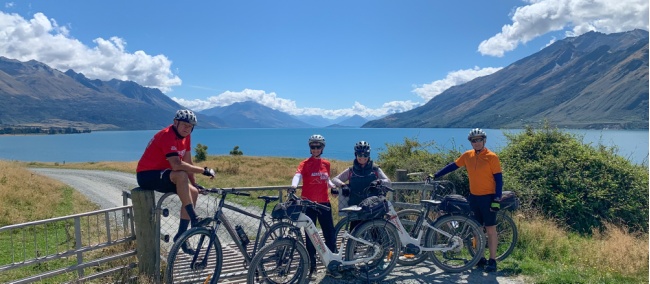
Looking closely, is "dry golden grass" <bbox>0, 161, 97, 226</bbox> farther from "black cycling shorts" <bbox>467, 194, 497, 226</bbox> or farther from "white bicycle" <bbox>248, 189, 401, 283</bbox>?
"black cycling shorts" <bbox>467, 194, 497, 226</bbox>

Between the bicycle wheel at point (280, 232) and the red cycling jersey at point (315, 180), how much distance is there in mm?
623

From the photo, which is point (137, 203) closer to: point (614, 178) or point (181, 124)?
point (181, 124)

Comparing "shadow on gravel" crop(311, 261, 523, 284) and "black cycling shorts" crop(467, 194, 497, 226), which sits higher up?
"black cycling shorts" crop(467, 194, 497, 226)

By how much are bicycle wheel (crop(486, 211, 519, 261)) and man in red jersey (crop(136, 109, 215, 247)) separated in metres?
4.85

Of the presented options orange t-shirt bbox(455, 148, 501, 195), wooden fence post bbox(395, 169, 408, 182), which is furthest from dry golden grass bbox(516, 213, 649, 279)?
wooden fence post bbox(395, 169, 408, 182)

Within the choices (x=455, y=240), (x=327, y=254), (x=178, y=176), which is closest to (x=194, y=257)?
(x=178, y=176)

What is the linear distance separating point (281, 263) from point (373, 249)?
138cm

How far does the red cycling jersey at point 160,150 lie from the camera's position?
5164 mm

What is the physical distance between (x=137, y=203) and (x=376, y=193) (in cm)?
326

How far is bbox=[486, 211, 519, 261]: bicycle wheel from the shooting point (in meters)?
6.80

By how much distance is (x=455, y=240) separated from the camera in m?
6.25

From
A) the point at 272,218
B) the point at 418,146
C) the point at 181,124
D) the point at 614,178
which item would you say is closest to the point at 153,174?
the point at 181,124

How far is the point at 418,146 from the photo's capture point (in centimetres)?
1864

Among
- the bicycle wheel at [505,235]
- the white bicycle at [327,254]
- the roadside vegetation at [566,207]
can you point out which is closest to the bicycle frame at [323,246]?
the white bicycle at [327,254]
